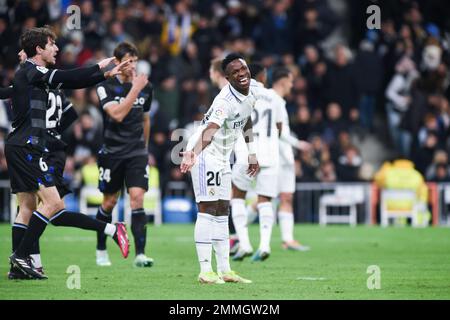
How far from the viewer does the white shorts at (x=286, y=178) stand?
16219mm

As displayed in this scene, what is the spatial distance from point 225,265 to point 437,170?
13.6 metres

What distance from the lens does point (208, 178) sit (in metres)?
11.0

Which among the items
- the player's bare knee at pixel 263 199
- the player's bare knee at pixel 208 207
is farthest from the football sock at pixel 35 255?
the player's bare knee at pixel 263 199

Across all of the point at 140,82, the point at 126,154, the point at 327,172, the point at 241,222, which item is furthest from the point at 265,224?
the point at 327,172

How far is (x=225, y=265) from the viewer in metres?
11.2

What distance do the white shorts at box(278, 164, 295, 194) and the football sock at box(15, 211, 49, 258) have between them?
18.3 feet

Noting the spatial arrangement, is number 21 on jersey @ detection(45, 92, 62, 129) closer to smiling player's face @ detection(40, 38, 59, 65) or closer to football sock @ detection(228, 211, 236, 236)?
smiling player's face @ detection(40, 38, 59, 65)

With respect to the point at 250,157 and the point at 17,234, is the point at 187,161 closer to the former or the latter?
the point at 250,157

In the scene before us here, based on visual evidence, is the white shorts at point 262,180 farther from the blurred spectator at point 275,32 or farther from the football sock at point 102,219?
the blurred spectator at point 275,32

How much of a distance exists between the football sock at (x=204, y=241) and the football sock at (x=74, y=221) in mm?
1592

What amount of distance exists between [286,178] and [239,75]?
217 inches

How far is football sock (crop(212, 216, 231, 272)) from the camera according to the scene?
11.1 metres
